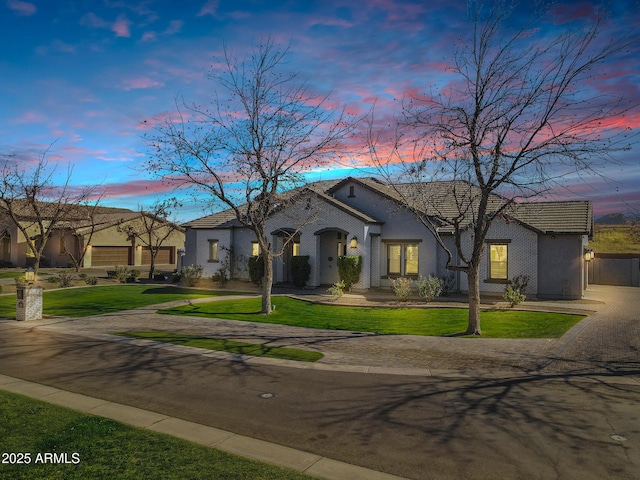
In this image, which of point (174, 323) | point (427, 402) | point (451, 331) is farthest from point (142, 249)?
point (427, 402)

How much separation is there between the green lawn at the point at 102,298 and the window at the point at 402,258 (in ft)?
30.2

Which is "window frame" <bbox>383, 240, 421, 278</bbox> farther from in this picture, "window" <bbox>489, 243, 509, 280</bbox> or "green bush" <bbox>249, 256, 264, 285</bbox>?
"green bush" <bbox>249, 256, 264, 285</bbox>

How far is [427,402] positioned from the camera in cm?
830

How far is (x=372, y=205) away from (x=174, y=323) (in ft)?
47.2

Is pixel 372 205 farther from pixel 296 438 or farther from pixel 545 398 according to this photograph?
pixel 296 438

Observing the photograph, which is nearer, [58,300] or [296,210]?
[58,300]

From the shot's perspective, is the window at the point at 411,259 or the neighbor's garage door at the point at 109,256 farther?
the neighbor's garage door at the point at 109,256

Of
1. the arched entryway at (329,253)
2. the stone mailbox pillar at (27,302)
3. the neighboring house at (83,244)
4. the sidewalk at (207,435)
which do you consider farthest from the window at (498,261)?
the neighboring house at (83,244)

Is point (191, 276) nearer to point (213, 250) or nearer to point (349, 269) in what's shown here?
point (213, 250)

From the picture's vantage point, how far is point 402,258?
2595 cm

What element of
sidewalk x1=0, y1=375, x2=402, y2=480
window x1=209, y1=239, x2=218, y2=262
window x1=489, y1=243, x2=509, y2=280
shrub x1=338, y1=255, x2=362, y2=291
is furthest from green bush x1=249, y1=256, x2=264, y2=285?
sidewalk x1=0, y1=375, x2=402, y2=480

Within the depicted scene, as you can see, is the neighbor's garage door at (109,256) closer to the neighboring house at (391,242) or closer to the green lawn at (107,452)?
the neighboring house at (391,242)

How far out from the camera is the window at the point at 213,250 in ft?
104

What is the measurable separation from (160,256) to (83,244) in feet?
30.9
